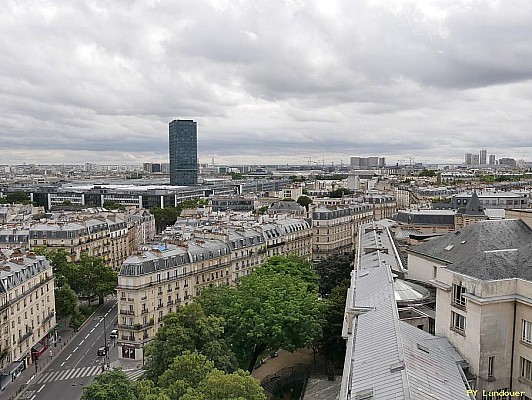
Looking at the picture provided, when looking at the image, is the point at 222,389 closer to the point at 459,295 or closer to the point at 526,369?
the point at 459,295

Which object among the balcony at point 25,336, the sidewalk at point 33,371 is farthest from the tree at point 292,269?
the balcony at point 25,336

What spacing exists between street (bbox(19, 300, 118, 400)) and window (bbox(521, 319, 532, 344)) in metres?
44.8

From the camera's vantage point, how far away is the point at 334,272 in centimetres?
8031

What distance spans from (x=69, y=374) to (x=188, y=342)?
988 inches

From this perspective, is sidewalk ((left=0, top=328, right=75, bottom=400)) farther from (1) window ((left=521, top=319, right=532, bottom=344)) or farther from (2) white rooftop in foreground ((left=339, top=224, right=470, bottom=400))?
(1) window ((left=521, top=319, right=532, bottom=344))

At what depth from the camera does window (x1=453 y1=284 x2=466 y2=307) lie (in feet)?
113

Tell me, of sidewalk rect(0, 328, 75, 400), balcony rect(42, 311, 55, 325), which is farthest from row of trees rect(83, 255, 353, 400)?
balcony rect(42, 311, 55, 325)

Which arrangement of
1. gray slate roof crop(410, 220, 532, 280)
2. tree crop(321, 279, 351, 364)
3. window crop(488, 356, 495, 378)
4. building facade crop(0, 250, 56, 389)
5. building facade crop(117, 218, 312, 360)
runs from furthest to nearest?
building facade crop(117, 218, 312, 360) < building facade crop(0, 250, 56, 389) < tree crop(321, 279, 351, 364) < gray slate roof crop(410, 220, 532, 280) < window crop(488, 356, 495, 378)

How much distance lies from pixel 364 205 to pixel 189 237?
213ft

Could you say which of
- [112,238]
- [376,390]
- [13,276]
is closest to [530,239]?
[376,390]

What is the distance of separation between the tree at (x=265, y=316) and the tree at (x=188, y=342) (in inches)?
168

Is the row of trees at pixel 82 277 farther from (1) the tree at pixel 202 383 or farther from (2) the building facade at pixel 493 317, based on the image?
(2) the building facade at pixel 493 317

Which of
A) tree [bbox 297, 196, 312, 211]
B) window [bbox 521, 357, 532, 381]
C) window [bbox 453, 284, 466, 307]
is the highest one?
window [bbox 453, 284, 466, 307]

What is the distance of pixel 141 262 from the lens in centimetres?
6869
